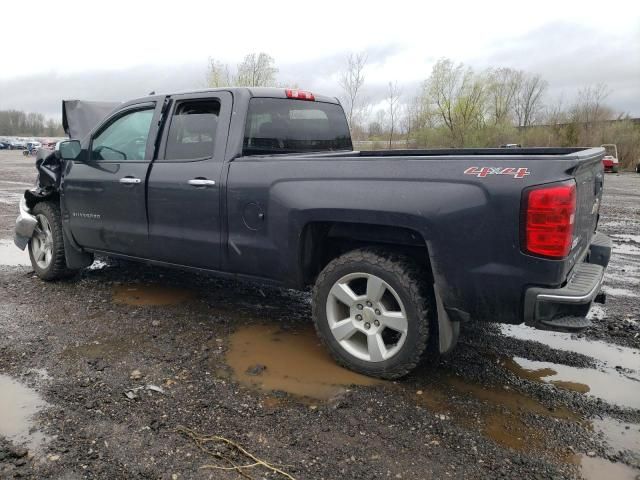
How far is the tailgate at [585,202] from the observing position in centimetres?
302

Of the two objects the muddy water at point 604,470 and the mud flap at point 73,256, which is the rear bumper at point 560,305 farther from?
the mud flap at point 73,256

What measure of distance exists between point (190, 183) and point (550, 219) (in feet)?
8.71

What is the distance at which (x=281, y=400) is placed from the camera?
10.7ft

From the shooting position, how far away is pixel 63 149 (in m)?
5.04

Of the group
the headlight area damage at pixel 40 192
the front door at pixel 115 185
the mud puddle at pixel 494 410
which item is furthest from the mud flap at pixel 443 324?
the headlight area damage at pixel 40 192

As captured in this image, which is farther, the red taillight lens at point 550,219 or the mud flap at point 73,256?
the mud flap at point 73,256

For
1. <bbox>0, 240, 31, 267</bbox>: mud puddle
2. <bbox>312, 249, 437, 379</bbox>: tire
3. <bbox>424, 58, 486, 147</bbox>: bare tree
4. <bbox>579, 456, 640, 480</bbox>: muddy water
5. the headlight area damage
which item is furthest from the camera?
<bbox>424, 58, 486, 147</bbox>: bare tree

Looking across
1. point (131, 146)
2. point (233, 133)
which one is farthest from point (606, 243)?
point (131, 146)

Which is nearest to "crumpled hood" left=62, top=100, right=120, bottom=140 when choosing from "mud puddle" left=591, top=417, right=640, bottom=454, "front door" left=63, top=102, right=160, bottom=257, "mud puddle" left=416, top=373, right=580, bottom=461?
"front door" left=63, top=102, right=160, bottom=257

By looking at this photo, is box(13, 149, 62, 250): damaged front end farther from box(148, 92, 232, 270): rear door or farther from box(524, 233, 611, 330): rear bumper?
box(524, 233, 611, 330): rear bumper

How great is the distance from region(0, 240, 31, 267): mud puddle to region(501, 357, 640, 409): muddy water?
5.92 meters

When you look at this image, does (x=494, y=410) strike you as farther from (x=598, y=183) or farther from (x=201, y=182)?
Answer: (x=201, y=182)

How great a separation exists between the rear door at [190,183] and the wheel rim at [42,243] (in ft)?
6.08

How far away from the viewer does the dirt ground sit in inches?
104
